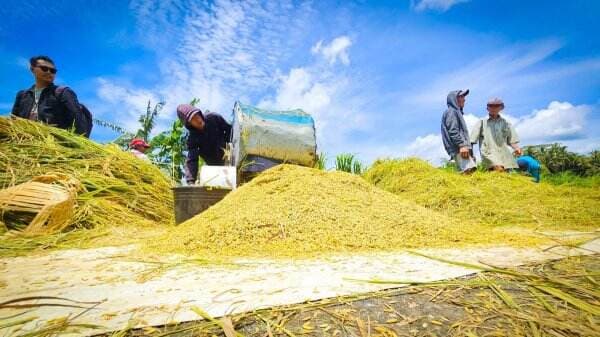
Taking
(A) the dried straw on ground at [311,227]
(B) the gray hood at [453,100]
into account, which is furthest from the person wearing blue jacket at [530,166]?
(A) the dried straw on ground at [311,227]

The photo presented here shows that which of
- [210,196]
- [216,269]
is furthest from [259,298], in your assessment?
[210,196]

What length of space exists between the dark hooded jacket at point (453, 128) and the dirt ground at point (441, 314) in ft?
11.2

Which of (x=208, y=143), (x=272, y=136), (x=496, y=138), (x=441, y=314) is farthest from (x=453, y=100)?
(x=441, y=314)

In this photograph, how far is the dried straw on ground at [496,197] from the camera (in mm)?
2684

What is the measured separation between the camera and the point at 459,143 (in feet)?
13.5

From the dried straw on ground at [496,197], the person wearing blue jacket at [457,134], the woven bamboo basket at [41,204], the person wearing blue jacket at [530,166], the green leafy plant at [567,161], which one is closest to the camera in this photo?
the woven bamboo basket at [41,204]

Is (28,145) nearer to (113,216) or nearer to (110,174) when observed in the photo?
(110,174)

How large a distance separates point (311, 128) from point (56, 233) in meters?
2.56

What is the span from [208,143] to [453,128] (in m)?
3.12

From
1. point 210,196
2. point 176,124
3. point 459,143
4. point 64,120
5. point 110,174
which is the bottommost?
point 210,196

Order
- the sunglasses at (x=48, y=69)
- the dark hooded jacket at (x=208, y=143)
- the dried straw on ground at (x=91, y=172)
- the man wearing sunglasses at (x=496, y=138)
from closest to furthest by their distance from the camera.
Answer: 1. the dried straw on ground at (x=91, y=172)
2. the sunglasses at (x=48, y=69)
3. the dark hooded jacket at (x=208, y=143)
4. the man wearing sunglasses at (x=496, y=138)

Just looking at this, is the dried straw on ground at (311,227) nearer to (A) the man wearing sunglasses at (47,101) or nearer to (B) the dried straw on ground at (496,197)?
(B) the dried straw on ground at (496,197)

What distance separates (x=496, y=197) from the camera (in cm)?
328

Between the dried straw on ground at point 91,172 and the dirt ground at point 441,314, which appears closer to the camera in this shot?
the dirt ground at point 441,314
